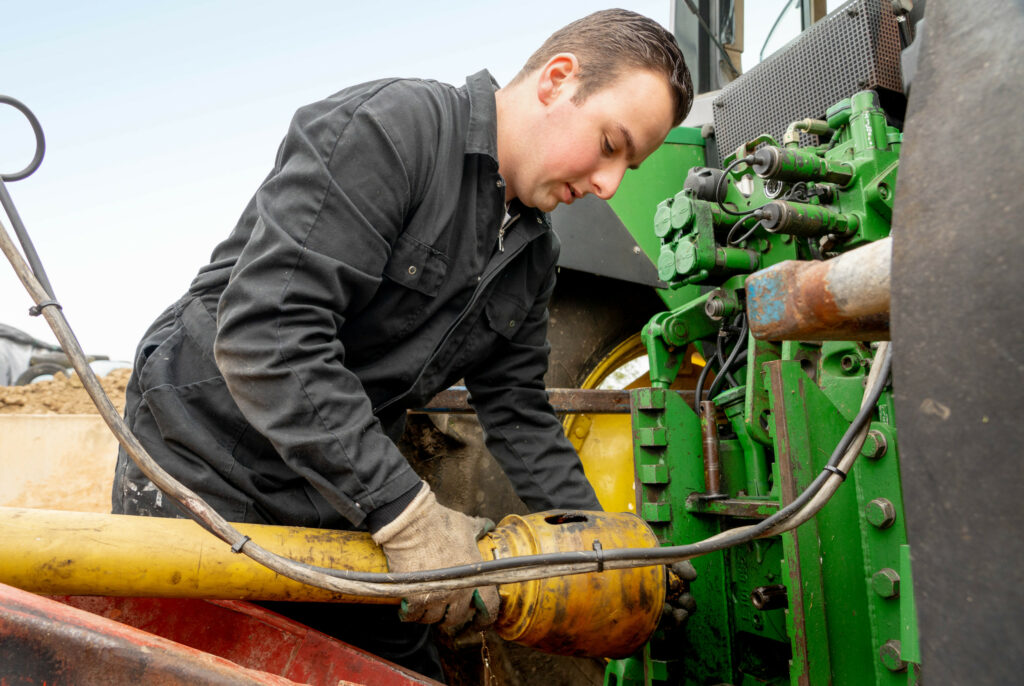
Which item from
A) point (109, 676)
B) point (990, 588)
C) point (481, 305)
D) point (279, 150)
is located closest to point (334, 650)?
point (109, 676)

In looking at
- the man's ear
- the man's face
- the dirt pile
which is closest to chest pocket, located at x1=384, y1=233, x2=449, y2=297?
the man's face

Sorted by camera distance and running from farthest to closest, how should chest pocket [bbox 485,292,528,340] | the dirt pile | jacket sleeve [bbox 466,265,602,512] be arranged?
1. the dirt pile
2. jacket sleeve [bbox 466,265,602,512]
3. chest pocket [bbox 485,292,528,340]

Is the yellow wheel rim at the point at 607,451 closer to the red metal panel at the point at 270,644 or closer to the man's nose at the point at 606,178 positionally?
the man's nose at the point at 606,178

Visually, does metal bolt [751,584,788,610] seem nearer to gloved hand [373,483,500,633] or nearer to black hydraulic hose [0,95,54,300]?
gloved hand [373,483,500,633]

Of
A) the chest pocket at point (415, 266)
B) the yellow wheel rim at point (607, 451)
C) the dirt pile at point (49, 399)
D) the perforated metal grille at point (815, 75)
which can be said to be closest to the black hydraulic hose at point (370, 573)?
the chest pocket at point (415, 266)

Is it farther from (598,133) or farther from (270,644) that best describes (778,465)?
(270,644)

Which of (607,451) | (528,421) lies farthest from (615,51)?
(607,451)

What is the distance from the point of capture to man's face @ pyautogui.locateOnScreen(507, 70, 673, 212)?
1.49 meters

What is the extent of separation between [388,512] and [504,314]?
62cm

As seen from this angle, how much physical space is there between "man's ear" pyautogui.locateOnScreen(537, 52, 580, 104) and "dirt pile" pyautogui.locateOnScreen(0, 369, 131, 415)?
166 inches

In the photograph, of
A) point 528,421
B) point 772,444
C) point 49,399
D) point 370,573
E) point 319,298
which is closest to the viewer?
point 370,573

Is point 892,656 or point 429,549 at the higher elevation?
point 429,549

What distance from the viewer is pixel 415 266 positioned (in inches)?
58.2

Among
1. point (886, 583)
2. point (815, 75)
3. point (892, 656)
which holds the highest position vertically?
point (815, 75)
